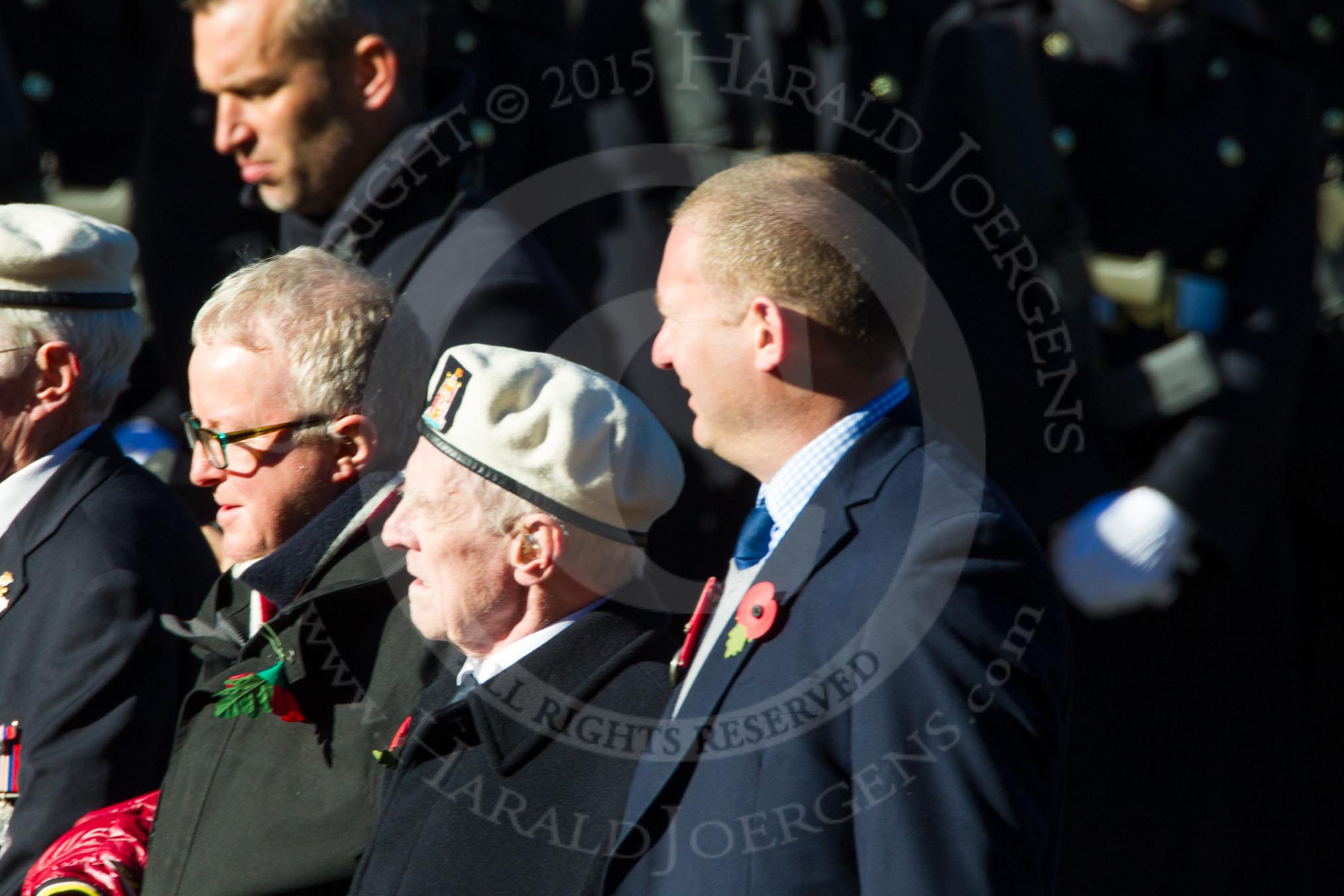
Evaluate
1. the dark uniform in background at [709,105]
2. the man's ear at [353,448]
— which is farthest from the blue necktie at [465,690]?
the dark uniform in background at [709,105]

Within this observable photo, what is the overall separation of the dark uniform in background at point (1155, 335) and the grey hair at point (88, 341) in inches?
68.8

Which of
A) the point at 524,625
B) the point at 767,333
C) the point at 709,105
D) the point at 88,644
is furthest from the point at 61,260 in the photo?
the point at 709,105

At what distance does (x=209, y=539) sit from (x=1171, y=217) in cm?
221

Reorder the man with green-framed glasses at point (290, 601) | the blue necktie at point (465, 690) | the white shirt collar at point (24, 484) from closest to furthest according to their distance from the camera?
the blue necktie at point (465, 690), the man with green-framed glasses at point (290, 601), the white shirt collar at point (24, 484)

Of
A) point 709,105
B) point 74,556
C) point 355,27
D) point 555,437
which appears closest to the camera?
point 555,437

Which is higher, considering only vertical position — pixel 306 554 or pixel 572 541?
pixel 572 541

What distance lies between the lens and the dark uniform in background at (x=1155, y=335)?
3820 mm

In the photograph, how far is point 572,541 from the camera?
2.45 metres

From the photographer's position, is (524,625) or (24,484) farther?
(24,484)

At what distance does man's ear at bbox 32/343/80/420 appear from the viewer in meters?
2.97

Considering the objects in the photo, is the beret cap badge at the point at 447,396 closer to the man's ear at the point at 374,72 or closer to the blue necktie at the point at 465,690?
the blue necktie at the point at 465,690

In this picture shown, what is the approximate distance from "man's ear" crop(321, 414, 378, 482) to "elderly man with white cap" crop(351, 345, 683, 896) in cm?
20

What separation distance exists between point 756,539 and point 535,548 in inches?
11.8

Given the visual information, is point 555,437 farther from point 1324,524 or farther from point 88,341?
point 1324,524
